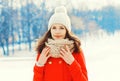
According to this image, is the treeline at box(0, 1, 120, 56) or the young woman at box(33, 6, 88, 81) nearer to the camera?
the young woman at box(33, 6, 88, 81)

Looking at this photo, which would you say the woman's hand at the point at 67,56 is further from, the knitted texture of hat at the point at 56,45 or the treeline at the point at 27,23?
the treeline at the point at 27,23

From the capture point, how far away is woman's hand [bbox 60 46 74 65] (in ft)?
3.87

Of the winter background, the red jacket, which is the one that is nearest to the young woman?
the red jacket

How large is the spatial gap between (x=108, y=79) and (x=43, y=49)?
123 centimetres

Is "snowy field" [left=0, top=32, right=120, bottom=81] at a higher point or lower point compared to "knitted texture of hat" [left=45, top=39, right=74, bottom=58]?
lower

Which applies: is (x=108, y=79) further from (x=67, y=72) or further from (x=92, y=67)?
(x=67, y=72)

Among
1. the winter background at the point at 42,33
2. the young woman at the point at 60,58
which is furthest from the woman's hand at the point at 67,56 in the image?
the winter background at the point at 42,33

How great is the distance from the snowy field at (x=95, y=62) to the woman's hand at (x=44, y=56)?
1.14 metres

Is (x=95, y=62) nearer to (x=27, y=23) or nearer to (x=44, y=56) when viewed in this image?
(x=27, y=23)

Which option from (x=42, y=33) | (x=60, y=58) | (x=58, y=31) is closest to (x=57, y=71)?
(x=60, y=58)

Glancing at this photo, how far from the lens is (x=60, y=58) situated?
48.0 inches

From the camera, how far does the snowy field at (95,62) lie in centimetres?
236

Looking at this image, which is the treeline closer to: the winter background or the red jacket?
the winter background

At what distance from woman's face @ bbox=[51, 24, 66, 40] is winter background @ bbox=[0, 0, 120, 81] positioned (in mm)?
1106
